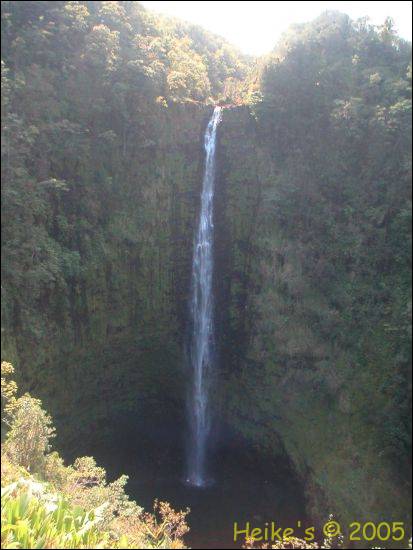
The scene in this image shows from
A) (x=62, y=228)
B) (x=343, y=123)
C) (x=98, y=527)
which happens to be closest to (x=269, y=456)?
(x=98, y=527)

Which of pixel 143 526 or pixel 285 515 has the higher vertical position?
pixel 143 526

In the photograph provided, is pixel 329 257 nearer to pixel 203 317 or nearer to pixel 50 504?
pixel 203 317

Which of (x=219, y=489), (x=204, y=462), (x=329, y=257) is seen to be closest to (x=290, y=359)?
(x=329, y=257)

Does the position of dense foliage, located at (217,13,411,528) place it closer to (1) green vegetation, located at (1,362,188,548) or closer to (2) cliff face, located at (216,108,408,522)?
(2) cliff face, located at (216,108,408,522)

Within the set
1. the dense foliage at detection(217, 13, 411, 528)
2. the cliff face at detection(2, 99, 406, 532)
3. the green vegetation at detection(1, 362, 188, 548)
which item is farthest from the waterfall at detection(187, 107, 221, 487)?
the green vegetation at detection(1, 362, 188, 548)

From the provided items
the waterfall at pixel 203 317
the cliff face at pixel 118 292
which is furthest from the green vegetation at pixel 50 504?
the waterfall at pixel 203 317

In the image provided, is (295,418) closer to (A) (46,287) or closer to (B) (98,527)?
(B) (98,527)

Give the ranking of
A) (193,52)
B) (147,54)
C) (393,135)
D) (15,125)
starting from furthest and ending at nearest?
(193,52), (147,54), (393,135), (15,125)
